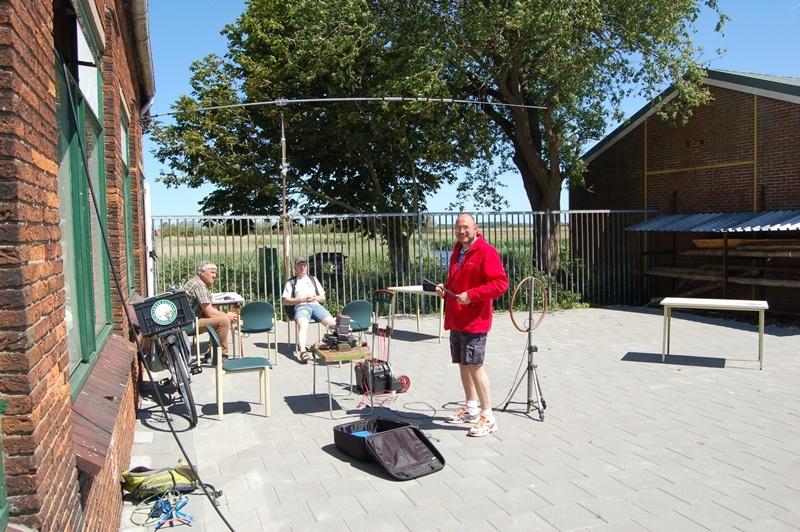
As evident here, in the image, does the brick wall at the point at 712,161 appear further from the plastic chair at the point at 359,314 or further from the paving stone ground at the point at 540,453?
the plastic chair at the point at 359,314

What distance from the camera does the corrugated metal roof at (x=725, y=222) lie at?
1265 cm

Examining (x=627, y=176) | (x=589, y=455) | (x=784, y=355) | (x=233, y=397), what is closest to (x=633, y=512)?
(x=589, y=455)

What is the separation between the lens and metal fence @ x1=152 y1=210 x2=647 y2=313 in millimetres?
13359

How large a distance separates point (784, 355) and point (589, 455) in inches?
231

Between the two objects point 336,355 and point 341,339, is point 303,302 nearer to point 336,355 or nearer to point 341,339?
point 341,339

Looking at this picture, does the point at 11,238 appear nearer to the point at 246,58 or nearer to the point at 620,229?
the point at 620,229

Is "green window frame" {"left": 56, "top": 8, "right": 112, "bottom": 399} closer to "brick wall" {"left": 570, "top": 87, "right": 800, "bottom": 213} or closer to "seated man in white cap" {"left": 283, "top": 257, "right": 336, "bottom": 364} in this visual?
"seated man in white cap" {"left": 283, "top": 257, "right": 336, "bottom": 364}

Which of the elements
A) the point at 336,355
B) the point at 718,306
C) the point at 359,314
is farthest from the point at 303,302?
the point at 718,306

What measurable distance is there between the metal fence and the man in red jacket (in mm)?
6004

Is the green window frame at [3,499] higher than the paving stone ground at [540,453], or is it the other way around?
the green window frame at [3,499]

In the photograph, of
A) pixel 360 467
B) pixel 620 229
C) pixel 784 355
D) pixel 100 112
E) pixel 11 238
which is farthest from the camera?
pixel 620 229

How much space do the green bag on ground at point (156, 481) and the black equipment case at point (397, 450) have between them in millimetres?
1240

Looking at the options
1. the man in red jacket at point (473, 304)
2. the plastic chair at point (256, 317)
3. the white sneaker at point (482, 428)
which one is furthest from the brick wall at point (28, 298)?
the plastic chair at point (256, 317)

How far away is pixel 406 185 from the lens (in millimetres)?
21547
